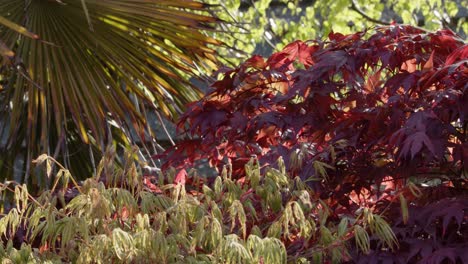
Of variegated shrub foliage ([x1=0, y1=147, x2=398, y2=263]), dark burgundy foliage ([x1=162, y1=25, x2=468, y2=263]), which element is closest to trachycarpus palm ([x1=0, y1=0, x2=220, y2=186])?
dark burgundy foliage ([x1=162, y1=25, x2=468, y2=263])

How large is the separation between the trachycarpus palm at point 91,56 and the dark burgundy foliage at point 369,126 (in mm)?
848

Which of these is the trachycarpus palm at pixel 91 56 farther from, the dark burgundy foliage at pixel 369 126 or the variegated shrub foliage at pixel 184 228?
the variegated shrub foliage at pixel 184 228

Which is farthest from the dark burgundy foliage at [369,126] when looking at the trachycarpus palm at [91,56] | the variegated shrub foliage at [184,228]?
the trachycarpus palm at [91,56]

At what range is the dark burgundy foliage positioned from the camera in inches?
92.1

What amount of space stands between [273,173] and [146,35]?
5.74 feet

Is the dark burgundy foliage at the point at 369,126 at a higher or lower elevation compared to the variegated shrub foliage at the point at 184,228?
higher

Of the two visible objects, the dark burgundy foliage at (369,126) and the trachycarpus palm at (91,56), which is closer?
the dark burgundy foliage at (369,126)

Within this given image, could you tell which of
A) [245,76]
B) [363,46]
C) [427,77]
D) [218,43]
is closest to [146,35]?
[218,43]

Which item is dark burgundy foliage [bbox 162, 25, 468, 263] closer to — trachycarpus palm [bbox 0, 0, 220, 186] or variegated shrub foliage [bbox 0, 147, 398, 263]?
variegated shrub foliage [bbox 0, 147, 398, 263]

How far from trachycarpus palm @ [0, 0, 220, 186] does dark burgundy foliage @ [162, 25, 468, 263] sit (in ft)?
2.78

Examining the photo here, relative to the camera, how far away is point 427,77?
2447 millimetres

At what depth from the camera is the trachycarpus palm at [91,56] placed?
369 cm

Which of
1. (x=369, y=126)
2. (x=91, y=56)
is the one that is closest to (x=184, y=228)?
(x=369, y=126)

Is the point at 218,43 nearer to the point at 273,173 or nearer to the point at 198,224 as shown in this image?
the point at 273,173
